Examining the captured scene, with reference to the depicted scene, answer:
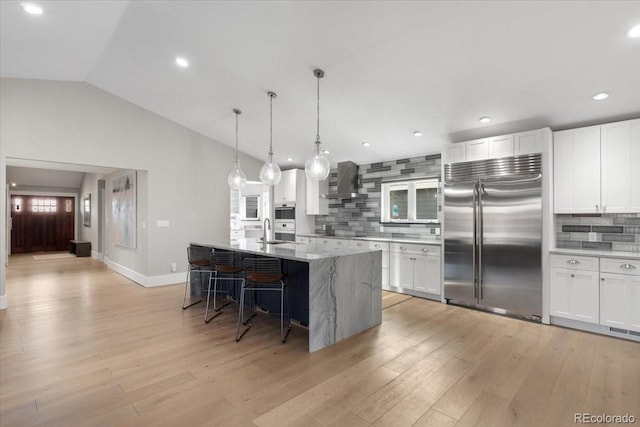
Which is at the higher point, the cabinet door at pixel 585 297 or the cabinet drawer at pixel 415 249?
the cabinet drawer at pixel 415 249

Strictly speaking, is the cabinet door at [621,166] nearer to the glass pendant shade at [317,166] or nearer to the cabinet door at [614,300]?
the cabinet door at [614,300]

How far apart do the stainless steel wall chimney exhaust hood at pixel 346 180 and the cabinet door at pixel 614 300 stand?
3.94 m

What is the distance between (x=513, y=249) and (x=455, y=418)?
2623 mm

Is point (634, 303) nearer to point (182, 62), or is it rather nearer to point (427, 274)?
point (427, 274)

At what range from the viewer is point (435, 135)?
4.56m

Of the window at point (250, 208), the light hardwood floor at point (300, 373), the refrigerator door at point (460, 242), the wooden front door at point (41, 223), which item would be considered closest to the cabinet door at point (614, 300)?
the light hardwood floor at point (300, 373)

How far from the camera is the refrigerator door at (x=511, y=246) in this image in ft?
12.3

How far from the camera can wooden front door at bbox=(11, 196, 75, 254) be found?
395 inches

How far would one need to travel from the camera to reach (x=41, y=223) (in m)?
10.5

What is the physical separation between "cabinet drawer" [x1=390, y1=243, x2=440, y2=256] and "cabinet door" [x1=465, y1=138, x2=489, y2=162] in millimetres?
1372

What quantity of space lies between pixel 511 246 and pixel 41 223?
13467mm

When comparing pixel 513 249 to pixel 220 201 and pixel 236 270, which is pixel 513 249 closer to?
pixel 236 270

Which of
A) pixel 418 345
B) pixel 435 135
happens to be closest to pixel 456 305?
pixel 418 345

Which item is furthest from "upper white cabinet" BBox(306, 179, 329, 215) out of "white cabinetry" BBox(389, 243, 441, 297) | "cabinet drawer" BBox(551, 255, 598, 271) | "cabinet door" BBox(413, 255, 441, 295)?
"cabinet drawer" BBox(551, 255, 598, 271)
